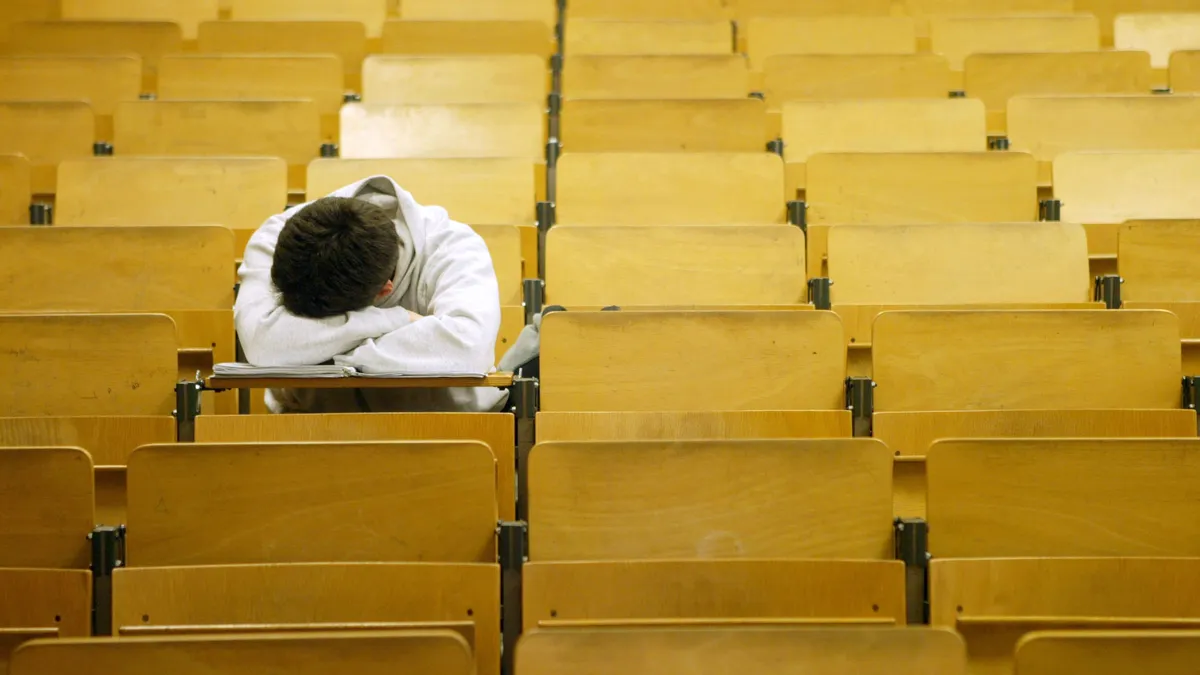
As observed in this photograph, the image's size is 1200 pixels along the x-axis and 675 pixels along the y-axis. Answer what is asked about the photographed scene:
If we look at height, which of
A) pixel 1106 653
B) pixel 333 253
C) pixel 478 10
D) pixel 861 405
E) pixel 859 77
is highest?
pixel 478 10

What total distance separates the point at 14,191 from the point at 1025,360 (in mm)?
946

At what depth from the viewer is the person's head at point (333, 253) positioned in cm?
81

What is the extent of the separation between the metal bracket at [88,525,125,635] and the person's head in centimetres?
19

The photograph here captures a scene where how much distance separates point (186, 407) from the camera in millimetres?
895

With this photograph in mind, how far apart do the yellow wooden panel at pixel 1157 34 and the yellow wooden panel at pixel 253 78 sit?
40.5 inches

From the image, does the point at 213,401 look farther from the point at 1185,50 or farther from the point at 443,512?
the point at 1185,50

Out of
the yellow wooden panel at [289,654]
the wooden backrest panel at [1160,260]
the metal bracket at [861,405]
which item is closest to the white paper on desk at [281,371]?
the yellow wooden panel at [289,654]

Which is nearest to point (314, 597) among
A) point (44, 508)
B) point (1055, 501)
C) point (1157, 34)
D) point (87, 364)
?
point (44, 508)

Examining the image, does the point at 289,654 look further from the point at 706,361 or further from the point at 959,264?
the point at 959,264

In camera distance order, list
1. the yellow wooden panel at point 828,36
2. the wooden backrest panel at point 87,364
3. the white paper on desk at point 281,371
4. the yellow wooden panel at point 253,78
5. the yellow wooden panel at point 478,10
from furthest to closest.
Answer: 1. the yellow wooden panel at point 478,10
2. the yellow wooden panel at point 828,36
3. the yellow wooden panel at point 253,78
4. the wooden backrest panel at point 87,364
5. the white paper on desk at point 281,371

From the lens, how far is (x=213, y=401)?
977 mm

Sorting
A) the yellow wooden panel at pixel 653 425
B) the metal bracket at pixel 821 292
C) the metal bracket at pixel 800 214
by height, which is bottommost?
the yellow wooden panel at pixel 653 425

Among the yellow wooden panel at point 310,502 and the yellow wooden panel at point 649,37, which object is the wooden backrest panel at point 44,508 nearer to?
the yellow wooden panel at point 310,502

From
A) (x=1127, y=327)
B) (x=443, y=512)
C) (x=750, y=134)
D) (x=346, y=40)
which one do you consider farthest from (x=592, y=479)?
(x=346, y=40)
